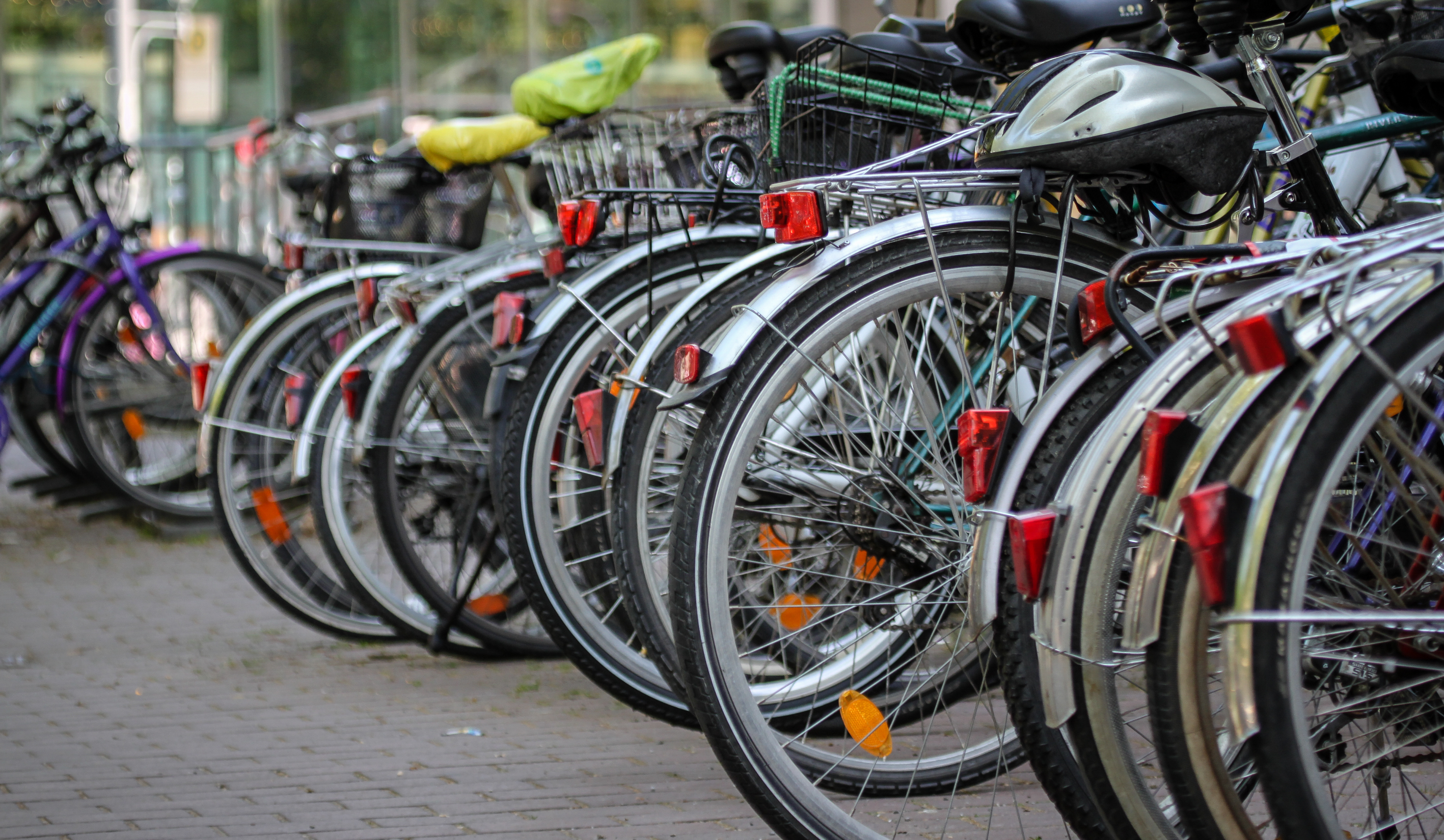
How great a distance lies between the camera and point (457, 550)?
14.4 feet

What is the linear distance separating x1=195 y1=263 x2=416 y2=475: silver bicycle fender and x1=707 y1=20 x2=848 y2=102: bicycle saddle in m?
1.34

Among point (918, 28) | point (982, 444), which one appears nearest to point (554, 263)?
point (918, 28)

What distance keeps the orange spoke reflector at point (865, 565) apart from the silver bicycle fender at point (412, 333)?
1.52 metres

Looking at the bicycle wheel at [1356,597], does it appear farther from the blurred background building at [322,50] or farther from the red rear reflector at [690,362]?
the blurred background building at [322,50]

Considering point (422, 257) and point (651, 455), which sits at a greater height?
point (422, 257)

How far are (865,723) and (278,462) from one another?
3.32 meters

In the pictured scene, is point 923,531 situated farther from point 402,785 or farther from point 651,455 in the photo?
point 402,785

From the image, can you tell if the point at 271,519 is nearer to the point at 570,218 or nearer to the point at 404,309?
the point at 404,309

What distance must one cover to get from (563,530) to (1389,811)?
1.97 m

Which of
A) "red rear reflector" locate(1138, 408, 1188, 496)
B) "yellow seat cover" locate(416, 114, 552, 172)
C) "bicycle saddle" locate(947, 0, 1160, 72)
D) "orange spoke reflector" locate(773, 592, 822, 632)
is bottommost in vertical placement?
"orange spoke reflector" locate(773, 592, 822, 632)

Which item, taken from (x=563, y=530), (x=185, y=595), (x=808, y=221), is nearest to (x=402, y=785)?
(x=563, y=530)

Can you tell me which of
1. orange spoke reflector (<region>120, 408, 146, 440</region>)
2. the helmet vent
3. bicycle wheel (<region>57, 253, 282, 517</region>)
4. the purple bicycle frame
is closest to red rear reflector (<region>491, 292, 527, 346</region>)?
the helmet vent

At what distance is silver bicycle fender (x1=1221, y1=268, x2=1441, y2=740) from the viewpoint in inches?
70.1

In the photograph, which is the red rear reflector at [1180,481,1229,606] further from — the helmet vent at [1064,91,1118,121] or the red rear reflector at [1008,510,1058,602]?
the helmet vent at [1064,91,1118,121]
